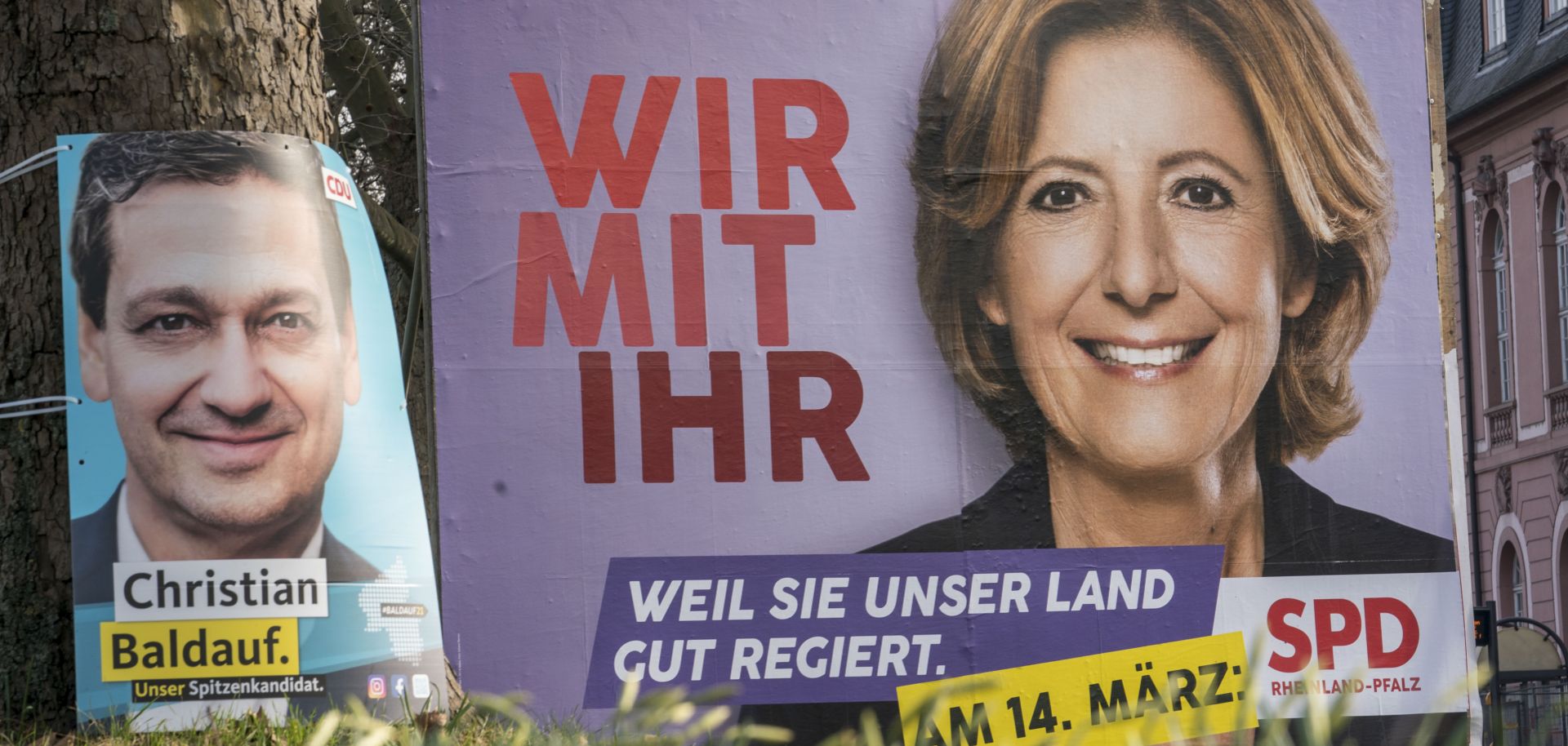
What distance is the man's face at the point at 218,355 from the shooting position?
16.5 ft

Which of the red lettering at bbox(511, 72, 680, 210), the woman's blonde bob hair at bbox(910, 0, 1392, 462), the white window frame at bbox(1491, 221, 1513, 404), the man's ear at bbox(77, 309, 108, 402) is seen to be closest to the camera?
the man's ear at bbox(77, 309, 108, 402)

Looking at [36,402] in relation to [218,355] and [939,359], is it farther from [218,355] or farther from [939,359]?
[939,359]

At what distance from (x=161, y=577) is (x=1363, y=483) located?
16.4 feet

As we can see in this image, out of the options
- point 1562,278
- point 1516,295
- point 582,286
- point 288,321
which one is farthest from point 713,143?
point 1516,295

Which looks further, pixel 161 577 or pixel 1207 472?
pixel 1207 472

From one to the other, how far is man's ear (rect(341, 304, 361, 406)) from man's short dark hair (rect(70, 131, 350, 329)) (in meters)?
0.38

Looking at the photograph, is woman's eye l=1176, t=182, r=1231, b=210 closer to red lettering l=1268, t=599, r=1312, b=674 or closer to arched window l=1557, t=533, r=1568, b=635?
red lettering l=1268, t=599, r=1312, b=674

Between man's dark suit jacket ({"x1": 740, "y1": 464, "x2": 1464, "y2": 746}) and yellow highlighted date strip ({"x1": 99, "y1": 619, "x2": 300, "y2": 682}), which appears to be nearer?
yellow highlighted date strip ({"x1": 99, "y1": 619, "x2": 300, "y2": 682})

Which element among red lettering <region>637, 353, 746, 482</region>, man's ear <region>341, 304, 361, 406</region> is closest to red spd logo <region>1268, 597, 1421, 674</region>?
red lettering <region>637, 353, 746, 482</region>

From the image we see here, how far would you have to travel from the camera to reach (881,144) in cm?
762

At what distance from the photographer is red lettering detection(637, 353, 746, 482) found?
23.9 feet

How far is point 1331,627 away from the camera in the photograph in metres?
7.76

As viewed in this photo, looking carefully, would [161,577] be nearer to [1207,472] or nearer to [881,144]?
[881,144]

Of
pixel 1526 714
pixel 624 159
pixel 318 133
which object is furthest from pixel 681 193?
pixel 1526 714
